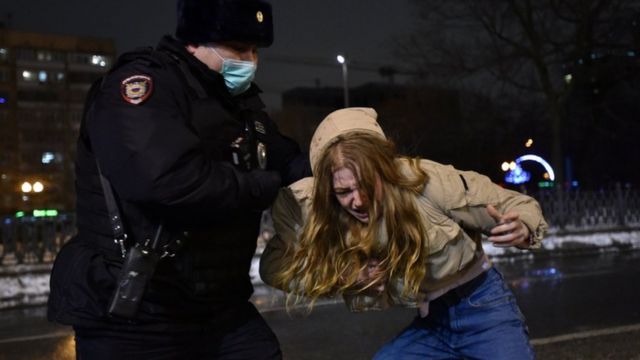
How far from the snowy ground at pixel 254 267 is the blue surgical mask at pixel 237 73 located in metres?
6.50

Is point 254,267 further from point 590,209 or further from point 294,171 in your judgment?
point 294,171

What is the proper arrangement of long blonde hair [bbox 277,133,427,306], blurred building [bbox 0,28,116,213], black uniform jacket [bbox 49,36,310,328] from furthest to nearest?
blurred building [bbox 0,28,116,213], long blonde hair [bbox 277,133,427,306], black uniform jacket [bbox 49,36,310,328]

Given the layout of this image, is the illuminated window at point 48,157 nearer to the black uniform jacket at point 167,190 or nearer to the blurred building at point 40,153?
the blurred building at point 40,153

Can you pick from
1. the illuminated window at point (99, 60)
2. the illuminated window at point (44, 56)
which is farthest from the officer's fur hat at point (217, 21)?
the illuminated window at point (44, 56)

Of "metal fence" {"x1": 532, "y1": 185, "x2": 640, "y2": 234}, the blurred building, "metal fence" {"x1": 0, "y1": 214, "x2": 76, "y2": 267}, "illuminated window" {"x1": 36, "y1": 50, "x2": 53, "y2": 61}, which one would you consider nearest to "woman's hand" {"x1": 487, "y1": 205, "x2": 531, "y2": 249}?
"metal fence" {"x1": 0, "y1": 214, "x2": 76, "y2": 267}

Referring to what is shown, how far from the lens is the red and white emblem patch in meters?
2.01

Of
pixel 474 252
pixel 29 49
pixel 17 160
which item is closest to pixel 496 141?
pixel 17 160

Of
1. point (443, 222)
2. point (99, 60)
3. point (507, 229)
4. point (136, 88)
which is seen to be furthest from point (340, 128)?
point (99, 60)

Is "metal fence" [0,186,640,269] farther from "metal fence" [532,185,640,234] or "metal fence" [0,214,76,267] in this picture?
"metal fence" [0,214,76,267]

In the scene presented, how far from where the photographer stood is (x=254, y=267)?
1214 centimetres

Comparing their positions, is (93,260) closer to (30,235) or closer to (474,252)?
(474,252)

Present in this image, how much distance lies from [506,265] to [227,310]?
11084mm

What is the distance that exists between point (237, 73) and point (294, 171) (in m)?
0.57

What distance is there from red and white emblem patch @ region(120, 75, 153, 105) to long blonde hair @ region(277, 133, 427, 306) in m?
0.76
